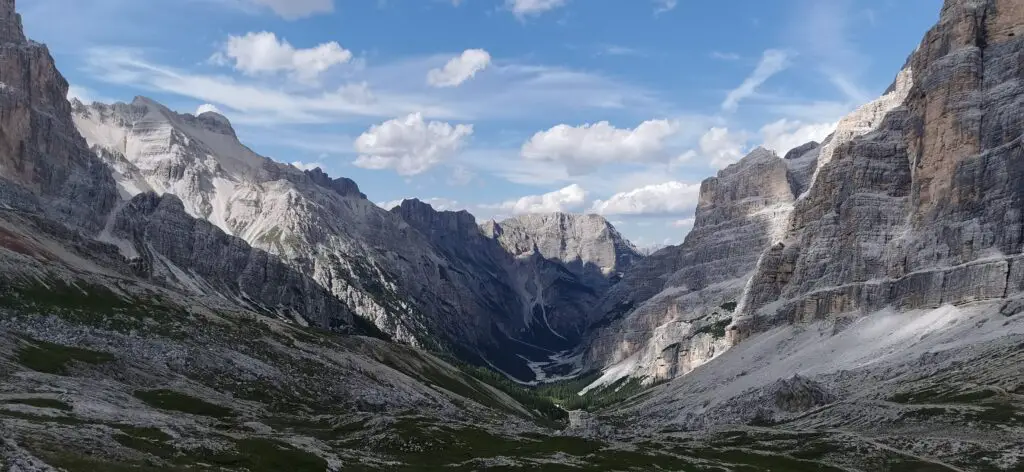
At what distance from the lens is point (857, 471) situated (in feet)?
307

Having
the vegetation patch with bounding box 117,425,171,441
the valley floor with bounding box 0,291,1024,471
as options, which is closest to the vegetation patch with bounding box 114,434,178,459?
the valley floor with bounding box 0,291,1024,471

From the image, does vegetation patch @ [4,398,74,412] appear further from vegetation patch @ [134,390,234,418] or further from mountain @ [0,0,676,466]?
vegetation patch @ [134,390,234,418]

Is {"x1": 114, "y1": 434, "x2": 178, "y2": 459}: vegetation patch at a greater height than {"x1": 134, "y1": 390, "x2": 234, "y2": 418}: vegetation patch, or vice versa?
{"x1": 114, "y1": 434, "x2": 178, "y2": 459}: vegetation patch

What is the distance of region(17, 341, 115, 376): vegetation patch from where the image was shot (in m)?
99.3

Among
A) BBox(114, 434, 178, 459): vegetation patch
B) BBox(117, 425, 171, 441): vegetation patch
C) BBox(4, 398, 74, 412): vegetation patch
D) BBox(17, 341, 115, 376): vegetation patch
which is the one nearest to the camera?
BBox(114, 434, 178, 459): vegetation patch

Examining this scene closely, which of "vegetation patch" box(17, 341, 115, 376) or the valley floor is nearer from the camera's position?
the valley floor

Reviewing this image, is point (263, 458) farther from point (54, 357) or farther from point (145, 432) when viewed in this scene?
point (54, 357)

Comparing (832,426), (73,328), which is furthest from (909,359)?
(73,328)

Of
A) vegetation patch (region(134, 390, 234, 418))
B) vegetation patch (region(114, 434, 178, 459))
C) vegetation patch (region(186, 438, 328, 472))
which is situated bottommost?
vegetation patch (region(134, 390, 234, 418))

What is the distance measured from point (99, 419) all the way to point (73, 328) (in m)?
60.1

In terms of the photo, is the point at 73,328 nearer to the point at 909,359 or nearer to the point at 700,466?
the point at 700,466

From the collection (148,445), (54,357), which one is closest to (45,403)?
(148,445)

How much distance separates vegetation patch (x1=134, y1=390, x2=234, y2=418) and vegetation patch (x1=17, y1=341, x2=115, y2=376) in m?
11.7

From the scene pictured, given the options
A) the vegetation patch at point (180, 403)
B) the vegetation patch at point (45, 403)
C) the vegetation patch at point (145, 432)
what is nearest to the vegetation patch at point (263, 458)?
the vegetation patch at point (145, 432)
